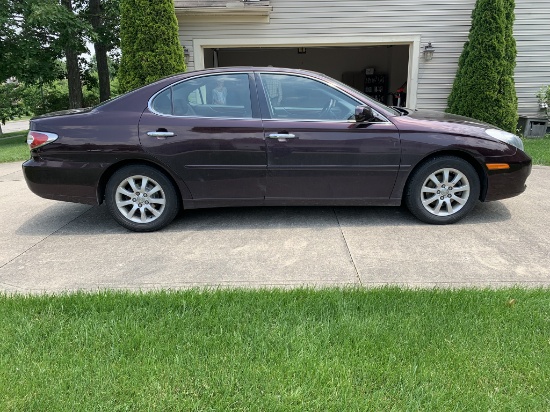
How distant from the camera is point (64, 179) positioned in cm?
420

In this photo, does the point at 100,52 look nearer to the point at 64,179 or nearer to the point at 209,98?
the point at 64,179

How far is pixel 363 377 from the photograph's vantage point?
7.02ft

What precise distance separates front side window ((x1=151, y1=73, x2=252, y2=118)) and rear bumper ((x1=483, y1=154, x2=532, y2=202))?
102 inches

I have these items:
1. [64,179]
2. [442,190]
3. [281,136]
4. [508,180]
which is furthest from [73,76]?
[508,180]

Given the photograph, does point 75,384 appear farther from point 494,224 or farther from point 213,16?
point 213,16

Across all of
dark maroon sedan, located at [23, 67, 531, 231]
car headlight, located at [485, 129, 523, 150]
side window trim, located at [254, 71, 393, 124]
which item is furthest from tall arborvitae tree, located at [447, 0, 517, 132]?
side window trim, located at [254, 71, 393, 124]

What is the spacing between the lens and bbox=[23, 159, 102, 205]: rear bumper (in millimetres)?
4160

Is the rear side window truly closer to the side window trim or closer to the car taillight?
the side window trim

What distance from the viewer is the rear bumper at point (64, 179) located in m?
4.16

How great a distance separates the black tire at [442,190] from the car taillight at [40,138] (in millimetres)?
3660

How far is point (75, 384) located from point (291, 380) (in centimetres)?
110

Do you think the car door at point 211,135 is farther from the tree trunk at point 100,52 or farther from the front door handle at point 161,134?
the tree trunk at point 100,52

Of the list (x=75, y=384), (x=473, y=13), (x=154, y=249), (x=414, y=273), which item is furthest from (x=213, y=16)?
(x=75, y=384)

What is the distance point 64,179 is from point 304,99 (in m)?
2.59
